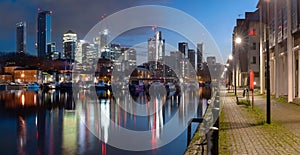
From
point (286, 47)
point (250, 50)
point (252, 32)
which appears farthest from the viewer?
point (250, 50)

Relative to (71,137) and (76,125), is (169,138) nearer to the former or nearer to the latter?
(71,137)

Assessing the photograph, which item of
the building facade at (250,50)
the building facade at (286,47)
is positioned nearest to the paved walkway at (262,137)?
the building facade at (286,47)

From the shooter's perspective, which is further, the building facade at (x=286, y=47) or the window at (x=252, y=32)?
the window at (x=252, y=32)

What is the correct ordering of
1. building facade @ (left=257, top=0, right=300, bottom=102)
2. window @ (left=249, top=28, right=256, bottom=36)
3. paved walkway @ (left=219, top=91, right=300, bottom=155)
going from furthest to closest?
window @ (left=249, top=28, right=256, bottom=36) → building facade @ (left=257, top=0, right=300, bottom=102) → paved walkway @ (left=219, top=91, right=300, bottom=155)

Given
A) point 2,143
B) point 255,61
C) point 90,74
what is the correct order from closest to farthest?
point 2,143, point 255,61, point 90,74

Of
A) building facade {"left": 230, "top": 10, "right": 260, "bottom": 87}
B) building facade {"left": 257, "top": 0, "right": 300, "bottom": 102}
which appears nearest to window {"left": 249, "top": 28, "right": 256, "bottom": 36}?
building facade {"left": 230, "top": 10, "right": 260, "bottom": 87}

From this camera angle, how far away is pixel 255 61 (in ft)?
236

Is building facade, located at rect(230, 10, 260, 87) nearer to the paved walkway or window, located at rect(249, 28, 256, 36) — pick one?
window, located at rect(249, 28, 256, 36)

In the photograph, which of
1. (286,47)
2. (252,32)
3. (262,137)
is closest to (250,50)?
(252,32)

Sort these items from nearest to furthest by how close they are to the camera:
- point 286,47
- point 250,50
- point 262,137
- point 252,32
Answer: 1. point 262,137
2. point 286,47
3. point 252,32
4. point 250,50

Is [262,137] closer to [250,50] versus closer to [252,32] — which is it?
[252,32]

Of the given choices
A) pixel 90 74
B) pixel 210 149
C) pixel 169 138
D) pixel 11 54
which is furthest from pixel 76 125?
pixel 11 54

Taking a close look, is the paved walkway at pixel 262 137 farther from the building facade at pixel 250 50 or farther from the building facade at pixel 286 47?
the building facade at pixel 250 50

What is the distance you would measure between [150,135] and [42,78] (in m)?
108
